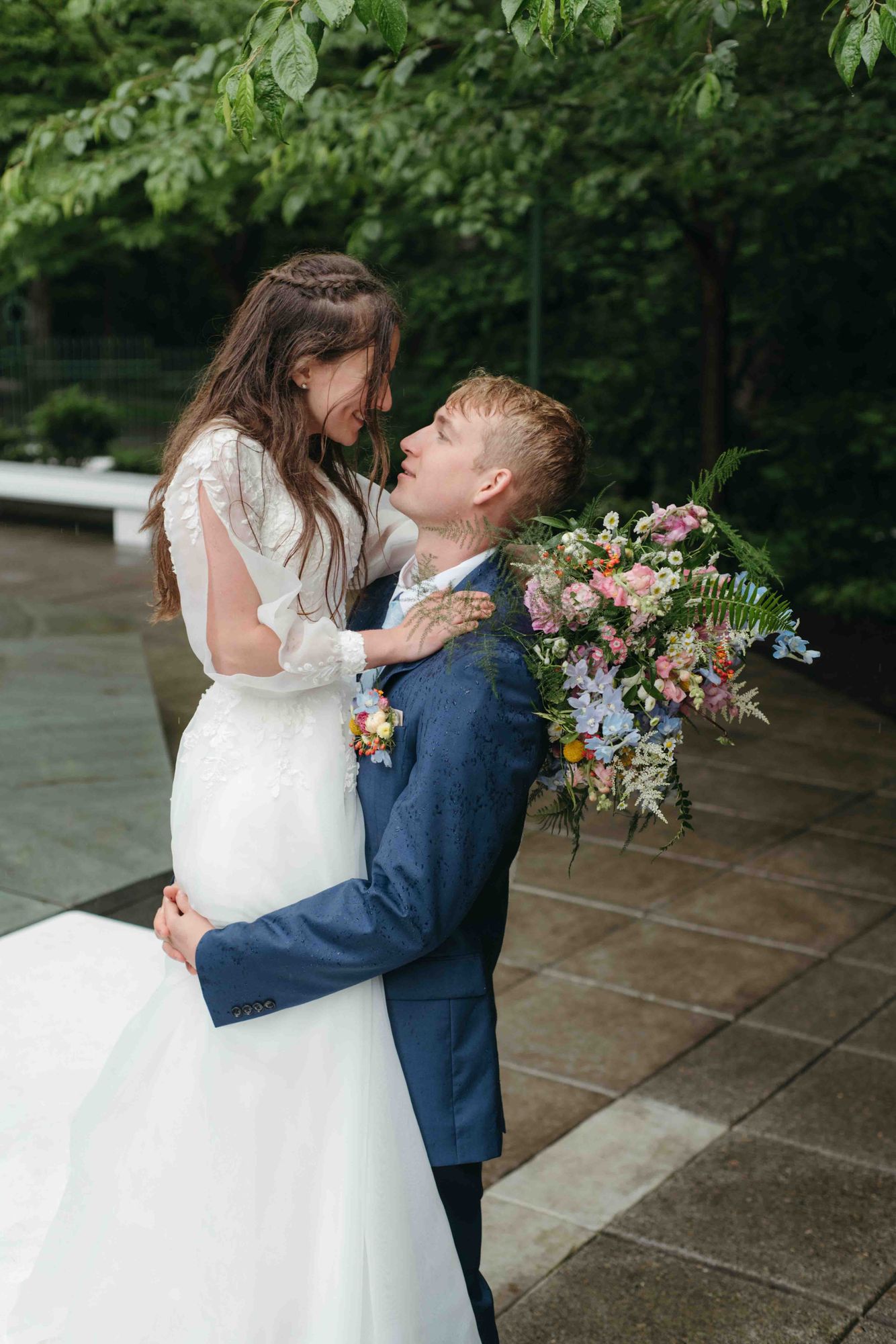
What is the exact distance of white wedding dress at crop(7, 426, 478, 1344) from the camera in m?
2.16

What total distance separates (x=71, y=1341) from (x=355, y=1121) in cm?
64

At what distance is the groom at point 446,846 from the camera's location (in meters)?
2.05

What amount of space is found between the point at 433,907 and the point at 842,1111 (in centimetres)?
261

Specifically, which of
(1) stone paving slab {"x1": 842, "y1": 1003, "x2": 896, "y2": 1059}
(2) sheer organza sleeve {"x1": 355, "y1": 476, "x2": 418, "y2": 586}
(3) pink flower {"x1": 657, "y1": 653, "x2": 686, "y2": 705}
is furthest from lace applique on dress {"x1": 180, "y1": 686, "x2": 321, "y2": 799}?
(1) stone paving slab {"x1": 842, "y1": 1003, "x2": 896, "y2": 1059}

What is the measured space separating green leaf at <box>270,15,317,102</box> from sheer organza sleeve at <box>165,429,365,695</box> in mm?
659

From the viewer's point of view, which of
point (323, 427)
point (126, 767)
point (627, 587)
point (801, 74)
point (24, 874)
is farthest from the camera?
point (801, 74)

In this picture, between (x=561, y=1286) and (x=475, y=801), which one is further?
(x=561, y=1286)

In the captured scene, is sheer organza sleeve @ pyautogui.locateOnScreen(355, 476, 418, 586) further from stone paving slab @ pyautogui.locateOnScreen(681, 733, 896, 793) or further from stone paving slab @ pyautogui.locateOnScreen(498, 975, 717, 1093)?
stone paving slab @ pyautogui.locateOnScreen(681, 733, 896, 793)

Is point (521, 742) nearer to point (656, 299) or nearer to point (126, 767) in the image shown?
point (126, 767)

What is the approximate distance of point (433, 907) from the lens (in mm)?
2047

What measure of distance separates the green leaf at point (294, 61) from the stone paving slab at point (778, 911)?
393 cm

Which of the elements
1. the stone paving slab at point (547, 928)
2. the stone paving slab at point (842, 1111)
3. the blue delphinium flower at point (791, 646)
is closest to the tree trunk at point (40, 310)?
the stone paving slab at point (547, 928)

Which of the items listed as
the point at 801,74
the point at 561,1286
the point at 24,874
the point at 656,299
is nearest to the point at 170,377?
the point at 656,299

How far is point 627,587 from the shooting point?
2.00m
